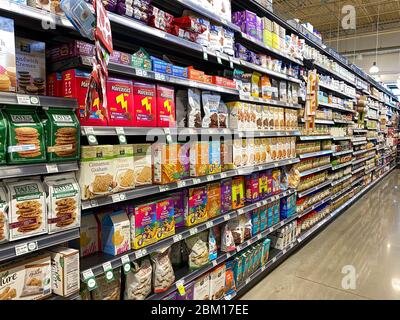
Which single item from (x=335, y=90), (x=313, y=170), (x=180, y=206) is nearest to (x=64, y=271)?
(x=180, y=206)

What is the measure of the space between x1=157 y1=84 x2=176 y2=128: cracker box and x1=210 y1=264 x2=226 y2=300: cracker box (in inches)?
51.2

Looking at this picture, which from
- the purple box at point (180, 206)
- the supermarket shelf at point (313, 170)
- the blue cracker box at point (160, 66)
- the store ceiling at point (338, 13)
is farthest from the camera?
the store ceiling at point (338, 13)

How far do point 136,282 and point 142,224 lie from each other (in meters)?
0.37

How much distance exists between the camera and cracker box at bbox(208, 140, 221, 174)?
252 centimetres

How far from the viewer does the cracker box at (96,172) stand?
162cm

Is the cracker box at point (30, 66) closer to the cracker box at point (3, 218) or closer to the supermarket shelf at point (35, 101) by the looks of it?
the supermarket shelf at point (35, 101)

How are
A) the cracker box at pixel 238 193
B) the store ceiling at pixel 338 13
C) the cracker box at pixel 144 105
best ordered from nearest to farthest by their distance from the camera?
1. the cracker box at pixel 144 105
2. the cracker box at pixel 238 193
3. the store ceiling at pixel 338 13

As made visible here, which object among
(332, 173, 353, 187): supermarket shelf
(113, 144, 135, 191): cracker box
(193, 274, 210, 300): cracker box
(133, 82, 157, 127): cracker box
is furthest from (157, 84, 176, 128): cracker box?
(332, 173, 353, 187): supermarket shelf

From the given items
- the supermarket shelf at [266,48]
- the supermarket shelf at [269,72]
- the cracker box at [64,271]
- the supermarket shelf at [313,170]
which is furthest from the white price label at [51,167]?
the supermarket shelf at [313,170]

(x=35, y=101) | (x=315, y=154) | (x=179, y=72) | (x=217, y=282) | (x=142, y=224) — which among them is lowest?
(x=217, y=282)

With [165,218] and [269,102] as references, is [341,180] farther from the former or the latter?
[165,218]

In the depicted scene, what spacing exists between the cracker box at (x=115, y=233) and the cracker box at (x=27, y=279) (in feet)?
1.32

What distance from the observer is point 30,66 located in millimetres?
1642
